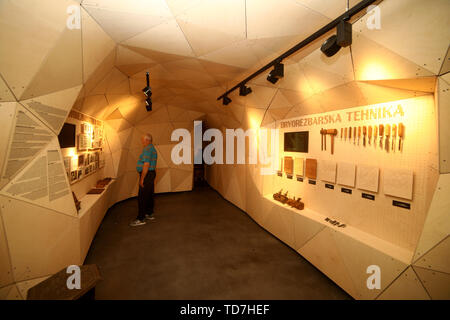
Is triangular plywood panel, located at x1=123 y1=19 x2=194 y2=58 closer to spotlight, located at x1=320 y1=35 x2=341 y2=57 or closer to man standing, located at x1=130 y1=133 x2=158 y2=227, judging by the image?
spotlight, located at x1=320 y1=35 x2=341 y2=57

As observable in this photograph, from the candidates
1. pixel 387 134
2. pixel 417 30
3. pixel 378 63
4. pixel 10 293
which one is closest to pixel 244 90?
pixel 378 63

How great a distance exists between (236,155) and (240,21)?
4.05 metres

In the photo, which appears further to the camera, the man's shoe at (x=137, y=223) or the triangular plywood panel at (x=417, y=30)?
the man's shoe at (x=137, y=223)

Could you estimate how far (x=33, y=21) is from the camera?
1.70 meters

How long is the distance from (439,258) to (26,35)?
12.8ft

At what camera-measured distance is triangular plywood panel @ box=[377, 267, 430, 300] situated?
175cm

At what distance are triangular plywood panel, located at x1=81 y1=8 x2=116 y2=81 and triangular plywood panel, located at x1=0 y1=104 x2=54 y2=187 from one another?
2.72 ft

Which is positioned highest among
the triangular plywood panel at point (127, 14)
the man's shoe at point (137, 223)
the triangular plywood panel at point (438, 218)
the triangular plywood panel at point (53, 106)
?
the triangular plywood panel at point (127, 14)

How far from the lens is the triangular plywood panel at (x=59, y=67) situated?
1911 millimetres

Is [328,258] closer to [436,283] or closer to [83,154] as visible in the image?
[436,283]

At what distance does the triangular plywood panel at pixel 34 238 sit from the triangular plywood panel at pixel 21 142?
0.90 feet

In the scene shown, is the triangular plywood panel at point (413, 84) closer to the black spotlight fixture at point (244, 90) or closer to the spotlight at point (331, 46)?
the spotlight at point (331, 46)

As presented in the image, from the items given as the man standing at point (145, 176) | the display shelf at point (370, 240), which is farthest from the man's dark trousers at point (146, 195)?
the display shelf at point (370, 240)

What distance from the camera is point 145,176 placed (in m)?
4.80
